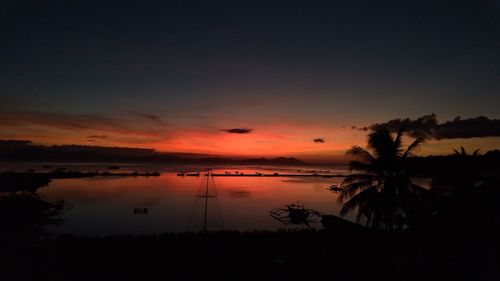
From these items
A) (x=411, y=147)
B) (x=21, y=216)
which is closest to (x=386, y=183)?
(x=411, y=147)

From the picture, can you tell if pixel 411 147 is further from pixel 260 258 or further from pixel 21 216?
pixel 21 216

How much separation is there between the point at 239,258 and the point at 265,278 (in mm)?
3395

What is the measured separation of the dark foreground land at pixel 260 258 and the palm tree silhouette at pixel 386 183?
1.43 m

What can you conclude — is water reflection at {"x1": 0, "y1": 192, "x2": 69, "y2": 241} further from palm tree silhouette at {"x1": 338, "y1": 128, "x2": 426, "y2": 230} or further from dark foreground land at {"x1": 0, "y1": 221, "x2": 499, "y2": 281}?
palm tree silhouette at {"x1": 338, "y1": 128, "x2": 426, "y2": 230}

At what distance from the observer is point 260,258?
1639 centimetres

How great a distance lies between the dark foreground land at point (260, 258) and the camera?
13633 mm

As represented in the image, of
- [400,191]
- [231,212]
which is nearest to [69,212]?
[231,212]

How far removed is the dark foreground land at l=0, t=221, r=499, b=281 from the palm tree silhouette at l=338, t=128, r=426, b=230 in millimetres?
1429

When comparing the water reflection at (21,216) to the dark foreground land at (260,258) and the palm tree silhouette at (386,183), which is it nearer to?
the dark foreground land at (260,258)

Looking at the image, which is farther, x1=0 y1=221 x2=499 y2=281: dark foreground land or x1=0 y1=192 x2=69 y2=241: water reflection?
x1=0 y1=192 x2=69 y2=241: water reflection

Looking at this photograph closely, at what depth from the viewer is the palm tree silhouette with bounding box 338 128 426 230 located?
593 inches

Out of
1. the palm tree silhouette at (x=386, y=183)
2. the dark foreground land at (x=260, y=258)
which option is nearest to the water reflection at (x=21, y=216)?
the dark foreground land at (x=260, y=258)

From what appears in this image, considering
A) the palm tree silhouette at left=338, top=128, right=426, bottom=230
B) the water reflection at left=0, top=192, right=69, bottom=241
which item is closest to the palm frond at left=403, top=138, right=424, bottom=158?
the palm tree silhouette at left=338, top=128, right=426, bottom=230

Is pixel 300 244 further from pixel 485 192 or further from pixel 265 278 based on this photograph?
pixel 485 192
